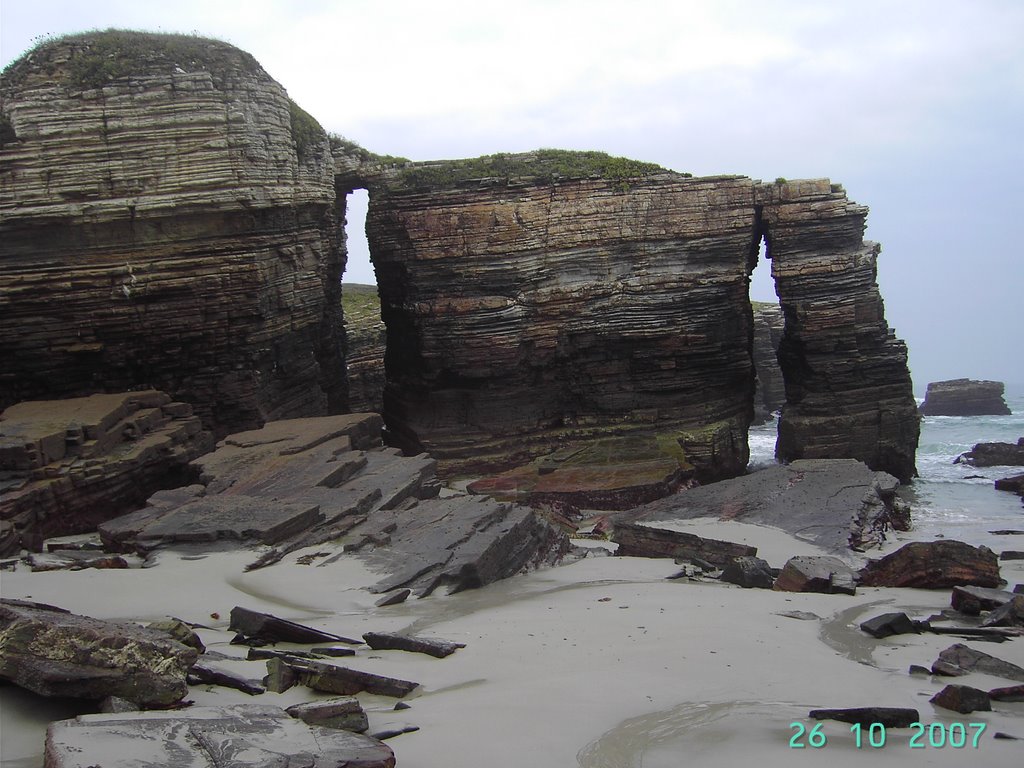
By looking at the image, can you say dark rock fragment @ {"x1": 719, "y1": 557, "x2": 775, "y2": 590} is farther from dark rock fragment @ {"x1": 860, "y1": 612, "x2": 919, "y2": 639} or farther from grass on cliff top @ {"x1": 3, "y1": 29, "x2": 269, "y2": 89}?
grass on cliff top @ {"x1": 3, "y1": 29, "x2": 269, "y2": 89}

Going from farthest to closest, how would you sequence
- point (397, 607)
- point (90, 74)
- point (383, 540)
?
point (90, 74) → point (383, 540) → point (397, 607)

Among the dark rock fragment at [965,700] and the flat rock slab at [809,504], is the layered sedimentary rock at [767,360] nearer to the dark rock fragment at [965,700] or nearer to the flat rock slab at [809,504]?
the flat rock slab at [809,504]

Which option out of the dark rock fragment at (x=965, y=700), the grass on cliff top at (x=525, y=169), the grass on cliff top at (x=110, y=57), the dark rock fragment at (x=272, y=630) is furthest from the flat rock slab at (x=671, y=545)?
the grass on cliff top at (x=110, y=57)

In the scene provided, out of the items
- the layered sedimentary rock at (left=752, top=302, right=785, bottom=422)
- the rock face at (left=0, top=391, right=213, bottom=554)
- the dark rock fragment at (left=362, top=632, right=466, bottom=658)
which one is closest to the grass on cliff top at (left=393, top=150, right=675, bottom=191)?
the rock face at (left=0, top=391, right=213, bottom=554)

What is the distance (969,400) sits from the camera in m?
44.5

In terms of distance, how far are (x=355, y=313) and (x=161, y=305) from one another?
44.4 feet

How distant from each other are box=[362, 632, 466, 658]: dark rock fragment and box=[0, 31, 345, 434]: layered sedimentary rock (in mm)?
11800

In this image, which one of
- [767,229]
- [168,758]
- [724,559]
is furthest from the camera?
[767,229]

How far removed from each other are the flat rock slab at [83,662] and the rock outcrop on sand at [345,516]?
5.04m

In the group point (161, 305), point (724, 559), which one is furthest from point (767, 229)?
point (161, 305)

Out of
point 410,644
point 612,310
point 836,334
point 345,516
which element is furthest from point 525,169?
point 410,644

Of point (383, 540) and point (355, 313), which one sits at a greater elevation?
point (355, 313)

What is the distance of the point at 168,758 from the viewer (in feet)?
14.1

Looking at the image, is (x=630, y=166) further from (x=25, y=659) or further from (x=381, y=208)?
(x=25, y=659)
